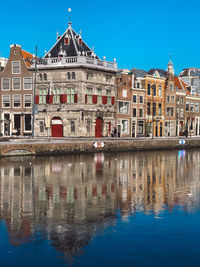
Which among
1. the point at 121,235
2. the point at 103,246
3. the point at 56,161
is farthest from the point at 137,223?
the point at 56,161

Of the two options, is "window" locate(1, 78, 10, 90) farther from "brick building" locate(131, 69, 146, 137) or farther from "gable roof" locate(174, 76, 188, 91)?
"gable roof" locate(174, 76, 188, 91)

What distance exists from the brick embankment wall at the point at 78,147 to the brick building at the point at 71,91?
25.5ft

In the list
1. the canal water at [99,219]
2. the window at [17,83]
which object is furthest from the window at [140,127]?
the canal water at [99,219]

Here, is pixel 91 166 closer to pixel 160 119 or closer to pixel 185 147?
pixel 185 147

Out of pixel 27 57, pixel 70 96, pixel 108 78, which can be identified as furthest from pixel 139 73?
pixel 27 57

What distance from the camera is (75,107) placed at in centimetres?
5241

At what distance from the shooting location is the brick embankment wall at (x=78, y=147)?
3906 cm

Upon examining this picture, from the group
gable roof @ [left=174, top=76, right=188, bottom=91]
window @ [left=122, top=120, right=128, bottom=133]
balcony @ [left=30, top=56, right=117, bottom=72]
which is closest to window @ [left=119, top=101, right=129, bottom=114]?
window @ [left=122, top=120, right=128, bottom=133]

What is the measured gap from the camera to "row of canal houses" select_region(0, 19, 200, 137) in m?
52.5

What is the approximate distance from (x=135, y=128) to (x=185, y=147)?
35.4ft

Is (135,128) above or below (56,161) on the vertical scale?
above

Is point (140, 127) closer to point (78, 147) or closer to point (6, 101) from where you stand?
point (78, 147)

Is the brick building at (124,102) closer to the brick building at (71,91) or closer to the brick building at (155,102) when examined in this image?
the brick building at (71,91)

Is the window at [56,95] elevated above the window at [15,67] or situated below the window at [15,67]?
below
